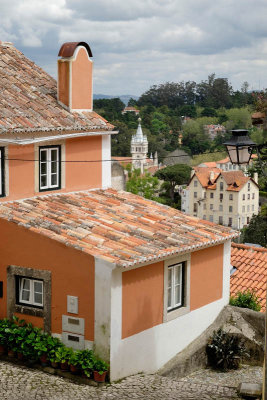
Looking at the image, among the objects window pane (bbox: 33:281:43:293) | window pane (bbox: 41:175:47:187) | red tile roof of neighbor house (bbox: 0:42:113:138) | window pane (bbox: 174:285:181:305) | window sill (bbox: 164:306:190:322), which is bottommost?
window sill (bbox: 164:306:190:322)

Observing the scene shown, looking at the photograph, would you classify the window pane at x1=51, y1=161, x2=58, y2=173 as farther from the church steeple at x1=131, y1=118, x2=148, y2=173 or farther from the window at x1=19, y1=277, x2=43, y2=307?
the church steeple at x1=131, y1=118, x2=148, y2=173

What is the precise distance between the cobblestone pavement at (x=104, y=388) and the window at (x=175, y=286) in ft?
5.72

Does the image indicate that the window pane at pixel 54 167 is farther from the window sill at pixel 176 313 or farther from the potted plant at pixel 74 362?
the potted plant at pixel 74 362

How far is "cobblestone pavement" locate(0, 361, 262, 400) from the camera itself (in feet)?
34.6

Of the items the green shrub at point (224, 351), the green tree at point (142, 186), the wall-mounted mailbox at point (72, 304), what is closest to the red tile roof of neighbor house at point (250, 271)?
the green shrub at point (224, 351)

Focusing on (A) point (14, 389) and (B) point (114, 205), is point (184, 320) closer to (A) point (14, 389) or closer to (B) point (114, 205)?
(B) point (114, 205)

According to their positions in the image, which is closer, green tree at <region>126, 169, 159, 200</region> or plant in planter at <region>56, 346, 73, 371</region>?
plant in planter at <region>56, 346, 73, 371</region>

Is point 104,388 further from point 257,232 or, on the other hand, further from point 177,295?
point 257,232

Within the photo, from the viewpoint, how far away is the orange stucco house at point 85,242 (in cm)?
1155

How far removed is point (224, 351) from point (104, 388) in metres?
3.80

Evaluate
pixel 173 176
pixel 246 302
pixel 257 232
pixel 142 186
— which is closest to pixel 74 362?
pixel 246 302

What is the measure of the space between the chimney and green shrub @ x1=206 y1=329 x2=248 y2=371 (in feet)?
21.9

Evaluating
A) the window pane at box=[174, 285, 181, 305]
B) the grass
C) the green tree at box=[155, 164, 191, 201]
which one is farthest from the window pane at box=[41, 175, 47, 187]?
the grass

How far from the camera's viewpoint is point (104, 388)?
11.1 m
